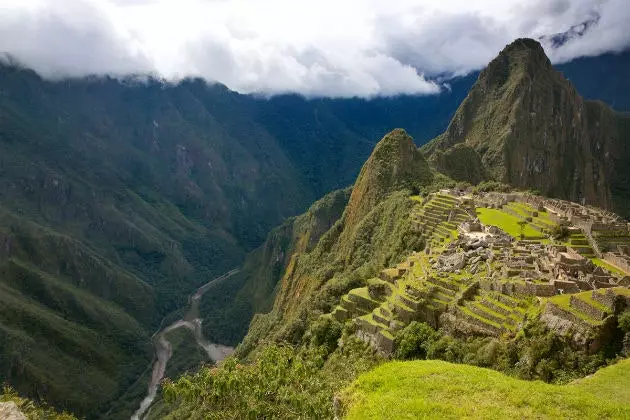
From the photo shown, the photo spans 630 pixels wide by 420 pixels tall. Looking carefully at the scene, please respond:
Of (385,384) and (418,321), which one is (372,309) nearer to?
(418,321)

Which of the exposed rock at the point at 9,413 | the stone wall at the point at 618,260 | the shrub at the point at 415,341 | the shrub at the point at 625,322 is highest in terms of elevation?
the stone wall at the point at 618,260

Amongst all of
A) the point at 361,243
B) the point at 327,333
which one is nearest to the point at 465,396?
the point at 327,333

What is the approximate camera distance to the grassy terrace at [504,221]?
72.1m

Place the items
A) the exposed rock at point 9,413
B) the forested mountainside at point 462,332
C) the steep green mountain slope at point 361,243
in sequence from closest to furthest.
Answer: the forested mountainside at point 462,332 < the exposed rock at point 9,413 < the steep green mountain slope at point 361,243

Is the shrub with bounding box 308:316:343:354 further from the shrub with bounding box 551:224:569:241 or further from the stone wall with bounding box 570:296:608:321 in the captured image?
the shrub with bounding box 551:224:569:241

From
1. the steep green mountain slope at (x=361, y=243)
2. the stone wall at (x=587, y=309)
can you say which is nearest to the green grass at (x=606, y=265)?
the stone wall at (x=587, y=309)

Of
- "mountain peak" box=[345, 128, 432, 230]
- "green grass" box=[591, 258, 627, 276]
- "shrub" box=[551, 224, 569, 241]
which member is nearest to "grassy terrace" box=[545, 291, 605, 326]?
"green grass" box=[591, 258, 627, 276]

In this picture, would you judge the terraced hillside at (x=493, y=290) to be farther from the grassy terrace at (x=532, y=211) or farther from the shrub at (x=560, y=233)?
the grassy terrace at (x=532, y=211)

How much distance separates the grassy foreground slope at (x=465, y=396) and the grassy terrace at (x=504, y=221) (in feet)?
153

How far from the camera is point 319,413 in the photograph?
33.0 m

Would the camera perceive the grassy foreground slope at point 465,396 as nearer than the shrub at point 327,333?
Yes

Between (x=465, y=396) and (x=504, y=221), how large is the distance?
62929mm

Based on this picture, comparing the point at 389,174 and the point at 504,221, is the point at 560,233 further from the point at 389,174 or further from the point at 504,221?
the point at 389,174

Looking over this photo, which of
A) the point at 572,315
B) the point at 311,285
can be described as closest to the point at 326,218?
the point at 311,285
